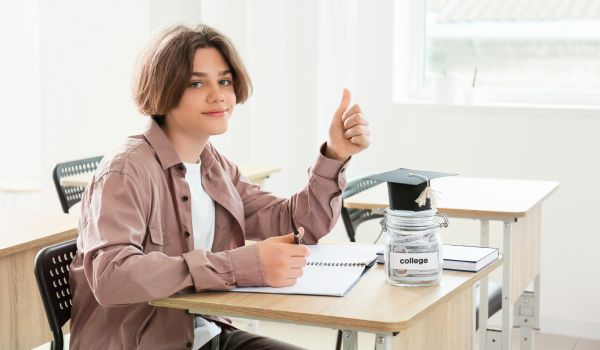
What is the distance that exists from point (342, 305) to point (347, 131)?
0.51 m

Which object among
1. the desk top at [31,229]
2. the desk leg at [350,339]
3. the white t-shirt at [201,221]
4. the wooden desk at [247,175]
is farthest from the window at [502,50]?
the desk leg at [350,339]

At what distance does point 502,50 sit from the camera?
4.69m

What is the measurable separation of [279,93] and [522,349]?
1.78 m

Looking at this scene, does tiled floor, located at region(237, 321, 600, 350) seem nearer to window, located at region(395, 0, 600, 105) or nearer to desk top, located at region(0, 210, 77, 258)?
window, located at region(395, 0, 600, 105)

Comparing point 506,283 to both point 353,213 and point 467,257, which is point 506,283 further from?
point 467,257

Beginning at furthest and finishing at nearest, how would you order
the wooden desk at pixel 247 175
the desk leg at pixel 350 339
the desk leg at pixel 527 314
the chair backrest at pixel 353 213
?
the wooden desk at pixel 247 175 < the desk leg at pixel 527 314 < the chair backrest at pixel 353 213 < the desk leg at pixel 350 339

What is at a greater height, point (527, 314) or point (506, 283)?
point (506, 283)

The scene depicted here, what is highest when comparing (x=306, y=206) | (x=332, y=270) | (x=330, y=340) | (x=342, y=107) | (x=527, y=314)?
(x=342, y=107)

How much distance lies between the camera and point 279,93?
4672mm

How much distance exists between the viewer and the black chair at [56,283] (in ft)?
6.99

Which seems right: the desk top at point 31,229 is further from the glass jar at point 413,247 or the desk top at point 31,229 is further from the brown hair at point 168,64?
the glass jar at point 413,247

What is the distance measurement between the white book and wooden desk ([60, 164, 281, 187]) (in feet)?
A: 6.10

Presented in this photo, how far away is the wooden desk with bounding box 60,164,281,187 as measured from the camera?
369 centimetres

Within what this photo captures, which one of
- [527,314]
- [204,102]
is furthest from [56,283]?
[527,314]
